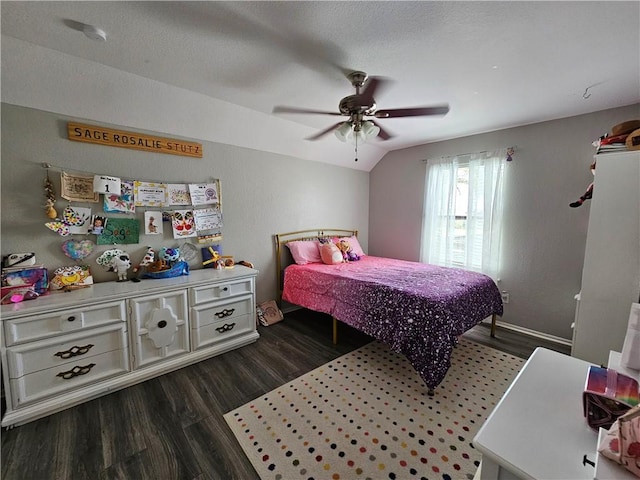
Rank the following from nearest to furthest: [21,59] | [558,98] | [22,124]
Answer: [21,59] < [22,124] < [558,98]

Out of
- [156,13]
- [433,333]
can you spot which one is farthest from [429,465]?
[156,13]

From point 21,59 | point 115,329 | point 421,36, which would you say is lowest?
point 115,329

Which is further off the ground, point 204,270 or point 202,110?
point 202,110

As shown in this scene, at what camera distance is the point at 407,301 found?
6.86ft

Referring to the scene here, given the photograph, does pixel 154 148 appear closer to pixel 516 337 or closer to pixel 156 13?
pixel 156 13

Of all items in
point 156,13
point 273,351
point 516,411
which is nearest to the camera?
point 516,411

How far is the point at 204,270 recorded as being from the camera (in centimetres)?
275

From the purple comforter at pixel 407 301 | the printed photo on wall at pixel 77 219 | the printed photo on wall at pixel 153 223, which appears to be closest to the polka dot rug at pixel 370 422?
the purple comforter at pixel 407 301

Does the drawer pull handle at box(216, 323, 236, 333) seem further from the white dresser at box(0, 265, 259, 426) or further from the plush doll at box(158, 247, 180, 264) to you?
the plush doll at box(158, 247, 180, 264)

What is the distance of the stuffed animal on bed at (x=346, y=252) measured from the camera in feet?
11.9

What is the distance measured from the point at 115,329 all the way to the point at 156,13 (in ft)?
6.88

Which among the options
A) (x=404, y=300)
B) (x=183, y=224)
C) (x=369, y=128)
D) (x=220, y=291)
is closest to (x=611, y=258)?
(x=404, y=300)

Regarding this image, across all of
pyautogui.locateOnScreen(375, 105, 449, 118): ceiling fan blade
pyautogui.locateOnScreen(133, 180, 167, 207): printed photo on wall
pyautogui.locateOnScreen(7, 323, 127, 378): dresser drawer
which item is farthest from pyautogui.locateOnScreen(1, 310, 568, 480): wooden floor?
pyautogui.locateOnScreen(375, 105, 449, 118): ceiling fan blade

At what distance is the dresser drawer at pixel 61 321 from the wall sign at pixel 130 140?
4.52 ft
